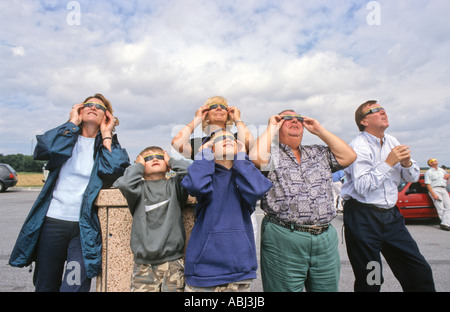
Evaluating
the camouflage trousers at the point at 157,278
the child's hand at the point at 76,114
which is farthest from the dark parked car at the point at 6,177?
the camouflage trousers at the point at 157,278

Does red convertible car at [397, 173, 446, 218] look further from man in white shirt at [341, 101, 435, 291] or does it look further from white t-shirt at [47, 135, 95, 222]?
white t-shirt at [47, 135, 95, 222]

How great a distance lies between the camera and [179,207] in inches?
93.7

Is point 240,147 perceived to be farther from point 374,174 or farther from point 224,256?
point 374,174

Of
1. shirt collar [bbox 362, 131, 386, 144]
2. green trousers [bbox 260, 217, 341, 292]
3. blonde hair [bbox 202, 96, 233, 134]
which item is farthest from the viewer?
shirt collar [bbox 362, 131, 386, 144]

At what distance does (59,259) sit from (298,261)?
1813mm

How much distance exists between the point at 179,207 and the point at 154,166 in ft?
1.25

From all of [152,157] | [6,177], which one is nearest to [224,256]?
[152,157]

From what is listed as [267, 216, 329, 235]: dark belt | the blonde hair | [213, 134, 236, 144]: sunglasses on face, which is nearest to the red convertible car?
[267, 216, 329, 235]: dark belt

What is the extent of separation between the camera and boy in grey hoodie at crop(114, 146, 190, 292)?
221cm

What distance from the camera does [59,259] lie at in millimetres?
2371

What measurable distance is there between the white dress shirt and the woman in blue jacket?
2.05 meters

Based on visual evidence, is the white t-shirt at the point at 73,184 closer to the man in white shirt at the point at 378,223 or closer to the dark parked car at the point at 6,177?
the man in white shirt at the point at 378,223

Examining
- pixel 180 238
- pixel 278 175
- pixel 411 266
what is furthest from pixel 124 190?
pixel 411 266

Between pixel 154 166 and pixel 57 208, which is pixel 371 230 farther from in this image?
pixel 57 208
